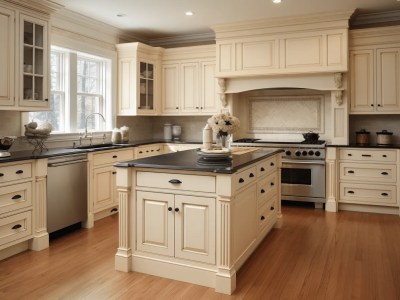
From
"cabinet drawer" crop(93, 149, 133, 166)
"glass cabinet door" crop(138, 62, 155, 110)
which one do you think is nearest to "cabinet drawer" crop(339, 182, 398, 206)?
"cabinet drawer" crop(93, 149, 133, 166)

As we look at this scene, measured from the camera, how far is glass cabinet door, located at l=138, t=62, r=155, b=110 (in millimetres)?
5977

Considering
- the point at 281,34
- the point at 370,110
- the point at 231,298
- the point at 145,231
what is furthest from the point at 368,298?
the point at 281,34

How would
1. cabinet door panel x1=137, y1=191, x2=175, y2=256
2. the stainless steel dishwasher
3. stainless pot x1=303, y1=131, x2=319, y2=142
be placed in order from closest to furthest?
1. cabinet door panel x1=137, y1=191, x2=175, y2=256
2. the stainless steel dishwasher
3. stainless pot x1=303, y1=131, x2=319, y2=142

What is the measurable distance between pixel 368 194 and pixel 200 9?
3.27 metres

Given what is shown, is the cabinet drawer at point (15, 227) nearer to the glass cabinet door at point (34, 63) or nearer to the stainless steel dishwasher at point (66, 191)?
the stainless steel dishwasher at point (66, 191)

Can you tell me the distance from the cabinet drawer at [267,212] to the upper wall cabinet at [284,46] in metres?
2.06

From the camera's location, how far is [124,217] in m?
3.04

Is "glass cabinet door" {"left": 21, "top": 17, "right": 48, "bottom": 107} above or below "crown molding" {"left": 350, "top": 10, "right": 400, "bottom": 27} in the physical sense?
below

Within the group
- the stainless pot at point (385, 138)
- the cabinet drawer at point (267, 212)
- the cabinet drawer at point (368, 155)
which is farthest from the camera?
the stainless pot at point (385, 138)

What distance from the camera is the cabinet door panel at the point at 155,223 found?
2934mm

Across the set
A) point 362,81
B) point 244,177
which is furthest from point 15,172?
point 362,81

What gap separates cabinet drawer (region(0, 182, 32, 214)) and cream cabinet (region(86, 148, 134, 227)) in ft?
2.93

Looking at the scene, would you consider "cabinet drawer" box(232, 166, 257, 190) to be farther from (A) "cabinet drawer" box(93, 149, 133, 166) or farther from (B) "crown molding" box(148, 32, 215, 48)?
(B) "crown molding" box(148, 32, 215, 48)

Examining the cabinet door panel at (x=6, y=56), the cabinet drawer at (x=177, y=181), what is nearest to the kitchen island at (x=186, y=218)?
the cabinet drawer at (x=177, y=181)
